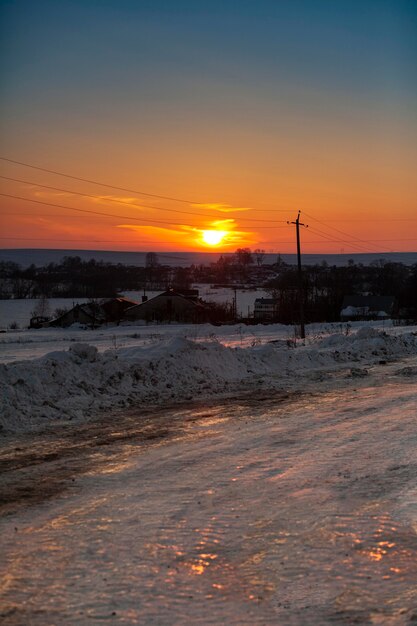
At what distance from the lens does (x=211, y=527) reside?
6.16m

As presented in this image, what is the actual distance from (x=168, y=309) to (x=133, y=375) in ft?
244

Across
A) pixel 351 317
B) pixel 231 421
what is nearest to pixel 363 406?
pixel 231 421

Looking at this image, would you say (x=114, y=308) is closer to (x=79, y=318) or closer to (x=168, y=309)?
(x=79, y=318)

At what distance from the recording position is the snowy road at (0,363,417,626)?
4738 mm

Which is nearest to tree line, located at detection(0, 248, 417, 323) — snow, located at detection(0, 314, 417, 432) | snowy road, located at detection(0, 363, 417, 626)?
snow, located at detection(0, 314, 417, 432)

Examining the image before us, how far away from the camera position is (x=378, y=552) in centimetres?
562

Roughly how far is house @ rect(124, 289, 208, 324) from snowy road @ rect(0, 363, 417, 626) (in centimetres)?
7664

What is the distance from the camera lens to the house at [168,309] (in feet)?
287

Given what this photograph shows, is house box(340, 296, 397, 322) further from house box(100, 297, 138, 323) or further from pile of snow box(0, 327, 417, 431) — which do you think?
pile of snow box(0, 327, 417, 431)

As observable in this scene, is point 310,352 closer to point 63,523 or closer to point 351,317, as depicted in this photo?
point 63,523

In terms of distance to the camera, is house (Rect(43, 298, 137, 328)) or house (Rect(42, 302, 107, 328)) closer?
house (Rect(43, 298, 137, 328))

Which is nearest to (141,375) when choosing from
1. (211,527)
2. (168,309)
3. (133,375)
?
(133,375)

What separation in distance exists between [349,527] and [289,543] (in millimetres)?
730

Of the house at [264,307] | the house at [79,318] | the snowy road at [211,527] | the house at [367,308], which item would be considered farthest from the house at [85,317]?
the snowy road at [211,527]
